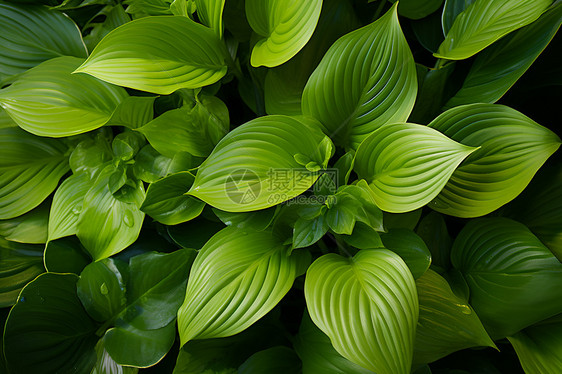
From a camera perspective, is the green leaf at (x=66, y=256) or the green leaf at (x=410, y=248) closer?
the green leaf at (x=410, y=248)

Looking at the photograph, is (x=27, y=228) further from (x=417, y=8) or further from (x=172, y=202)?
(x=417, y=8)

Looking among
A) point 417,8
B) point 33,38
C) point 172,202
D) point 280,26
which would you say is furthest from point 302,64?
point 33,38

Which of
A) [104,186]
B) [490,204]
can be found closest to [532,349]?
[490,204]

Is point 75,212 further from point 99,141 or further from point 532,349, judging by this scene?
point 532,349

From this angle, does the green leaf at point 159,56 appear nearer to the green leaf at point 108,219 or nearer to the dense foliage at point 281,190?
the dense foliage at point 281,190

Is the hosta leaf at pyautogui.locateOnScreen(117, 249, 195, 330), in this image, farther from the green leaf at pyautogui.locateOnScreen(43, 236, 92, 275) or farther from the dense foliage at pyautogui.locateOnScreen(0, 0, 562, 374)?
the green leaf at pyautogui.locateOnScreen(43, 236, 92, 275)

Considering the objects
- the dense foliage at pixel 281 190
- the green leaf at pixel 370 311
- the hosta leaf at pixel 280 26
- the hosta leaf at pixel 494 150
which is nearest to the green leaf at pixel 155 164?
the dense foliage at pixel 281 190
